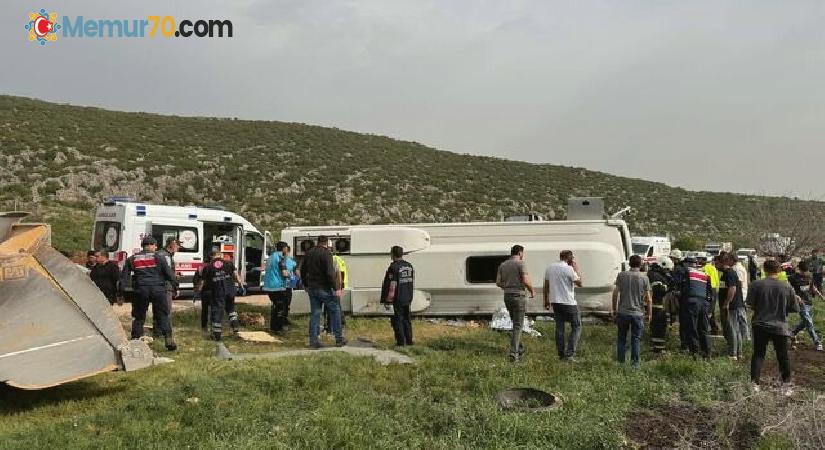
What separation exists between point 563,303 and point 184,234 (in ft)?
33.7

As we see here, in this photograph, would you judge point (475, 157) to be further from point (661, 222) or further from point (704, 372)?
point (704, 372)

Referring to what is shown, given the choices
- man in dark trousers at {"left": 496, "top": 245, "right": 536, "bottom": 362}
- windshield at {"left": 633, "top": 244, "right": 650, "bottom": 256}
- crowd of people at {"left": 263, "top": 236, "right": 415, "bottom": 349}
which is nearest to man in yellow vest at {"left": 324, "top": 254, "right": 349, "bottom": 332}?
crowd of people at {"left": 263, "top": 236, "right": 415, "bottom": 349}

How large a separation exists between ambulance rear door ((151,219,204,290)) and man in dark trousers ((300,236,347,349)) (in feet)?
22.0

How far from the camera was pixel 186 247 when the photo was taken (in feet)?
51.2

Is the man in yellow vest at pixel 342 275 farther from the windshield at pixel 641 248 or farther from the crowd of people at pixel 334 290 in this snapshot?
the windshield at pixel 641 248

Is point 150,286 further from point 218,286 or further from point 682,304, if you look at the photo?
point 682,304

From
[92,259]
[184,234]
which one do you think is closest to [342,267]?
[92,259]

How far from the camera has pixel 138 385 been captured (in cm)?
695

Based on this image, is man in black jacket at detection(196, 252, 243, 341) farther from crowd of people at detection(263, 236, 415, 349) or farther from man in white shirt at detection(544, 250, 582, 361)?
man in white shirt at detection(544, 250, 582, 361)

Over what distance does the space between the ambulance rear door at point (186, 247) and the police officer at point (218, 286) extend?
4.69 m

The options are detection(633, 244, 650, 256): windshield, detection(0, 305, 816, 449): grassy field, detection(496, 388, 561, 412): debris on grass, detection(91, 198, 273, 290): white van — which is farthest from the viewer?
detection(633, 244, 650, 256): windshield

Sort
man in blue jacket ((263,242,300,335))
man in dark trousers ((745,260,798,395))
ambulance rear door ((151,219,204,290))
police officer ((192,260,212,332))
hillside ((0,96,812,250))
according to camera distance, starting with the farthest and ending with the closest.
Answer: hillside ((0,96,812,250)) < ambulance rear door ((151,219,204,290)) < man in blue jacket ((263,242,300,335)) < police officer ((192,260,212,332)) < man in dark trousers ((745,260,798,395))

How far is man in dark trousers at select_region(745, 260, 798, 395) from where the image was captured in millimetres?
7410

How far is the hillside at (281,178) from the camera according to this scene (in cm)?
3073
